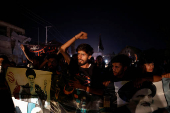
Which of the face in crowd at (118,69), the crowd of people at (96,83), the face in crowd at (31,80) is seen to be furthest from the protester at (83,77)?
the face in crowd at (31,80)

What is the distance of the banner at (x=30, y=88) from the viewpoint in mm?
2684

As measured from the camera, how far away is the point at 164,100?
2.07 metres

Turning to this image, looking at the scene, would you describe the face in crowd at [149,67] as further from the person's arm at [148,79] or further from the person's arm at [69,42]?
the person's arm at [69,42]

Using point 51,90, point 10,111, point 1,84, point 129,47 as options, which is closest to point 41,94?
point 51,90

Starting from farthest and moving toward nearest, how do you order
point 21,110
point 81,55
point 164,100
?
point 21,110 → point 81,55 → point 164,100

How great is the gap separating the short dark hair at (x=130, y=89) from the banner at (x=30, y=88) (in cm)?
167

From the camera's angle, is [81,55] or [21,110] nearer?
[81,55]

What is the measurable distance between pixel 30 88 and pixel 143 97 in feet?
8.52

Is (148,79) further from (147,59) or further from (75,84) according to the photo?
(75,84)

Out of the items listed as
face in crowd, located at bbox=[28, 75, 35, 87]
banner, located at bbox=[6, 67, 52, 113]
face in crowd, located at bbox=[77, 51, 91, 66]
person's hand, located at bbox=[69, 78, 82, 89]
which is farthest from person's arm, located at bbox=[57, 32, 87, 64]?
face in crowd, located at bbox=[28, 75, 35, 87]

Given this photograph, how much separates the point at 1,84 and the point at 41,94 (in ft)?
5.45

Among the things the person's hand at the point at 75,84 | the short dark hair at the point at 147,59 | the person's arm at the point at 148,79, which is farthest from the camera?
the short dark hair at the point at 147,59

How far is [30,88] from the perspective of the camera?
2814 millimetres

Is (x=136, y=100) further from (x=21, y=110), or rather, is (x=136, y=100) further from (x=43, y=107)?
(x=21, y=110)
